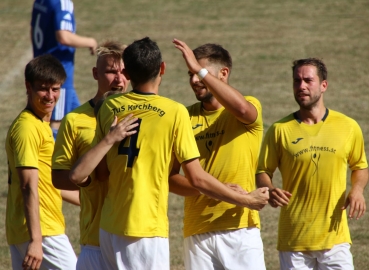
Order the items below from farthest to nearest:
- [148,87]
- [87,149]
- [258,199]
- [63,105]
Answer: [63,105] < [87,149] < [258,199] < [148,87]

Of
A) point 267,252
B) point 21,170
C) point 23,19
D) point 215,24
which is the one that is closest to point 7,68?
point 23,19

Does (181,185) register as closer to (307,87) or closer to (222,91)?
(222,91)

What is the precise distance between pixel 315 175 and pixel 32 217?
78.7 inches

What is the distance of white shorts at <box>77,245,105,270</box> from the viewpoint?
4695 mm

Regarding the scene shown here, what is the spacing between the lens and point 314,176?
17.9ft

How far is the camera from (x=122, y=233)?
173 inches

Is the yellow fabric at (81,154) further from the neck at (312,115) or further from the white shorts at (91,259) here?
the neck at (312,115)

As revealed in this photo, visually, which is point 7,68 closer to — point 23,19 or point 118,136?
point 23,19

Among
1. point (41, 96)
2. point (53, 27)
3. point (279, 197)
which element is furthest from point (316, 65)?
point (53, 27)

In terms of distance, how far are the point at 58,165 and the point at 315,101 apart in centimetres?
194

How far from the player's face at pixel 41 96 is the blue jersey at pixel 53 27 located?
3939mm

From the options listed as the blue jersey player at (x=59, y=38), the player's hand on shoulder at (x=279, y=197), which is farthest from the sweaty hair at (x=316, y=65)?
the blue jersey player at (x=59, y=38)

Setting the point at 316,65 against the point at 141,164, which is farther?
the point at 316,65

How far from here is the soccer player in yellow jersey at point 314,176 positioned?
17.7 ft
